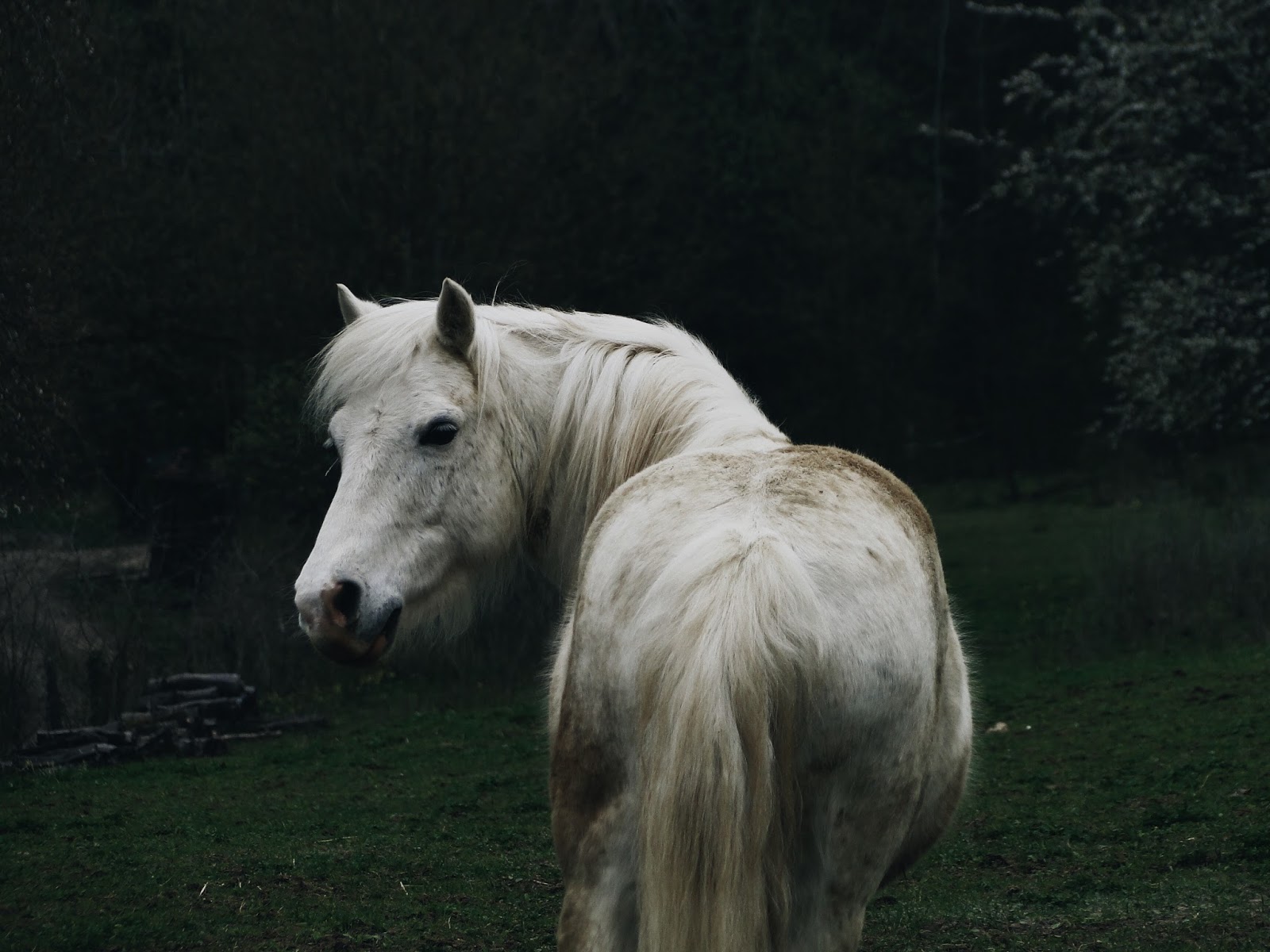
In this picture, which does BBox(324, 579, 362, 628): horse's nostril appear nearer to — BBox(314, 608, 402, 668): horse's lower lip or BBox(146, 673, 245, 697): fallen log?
BBox(314, 608, 402, 668): horse's lower lip

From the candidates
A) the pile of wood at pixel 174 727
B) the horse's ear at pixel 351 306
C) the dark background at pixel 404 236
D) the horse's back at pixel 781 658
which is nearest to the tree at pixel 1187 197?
the dark background at pixel 404 236

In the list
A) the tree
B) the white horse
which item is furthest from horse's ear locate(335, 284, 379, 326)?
the tree

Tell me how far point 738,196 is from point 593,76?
5.45m

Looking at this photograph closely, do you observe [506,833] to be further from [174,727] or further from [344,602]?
[344,602]

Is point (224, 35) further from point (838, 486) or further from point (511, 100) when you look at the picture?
point (838, 486)

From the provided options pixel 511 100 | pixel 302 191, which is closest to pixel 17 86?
pixel 302 191

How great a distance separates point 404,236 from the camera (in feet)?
42.6

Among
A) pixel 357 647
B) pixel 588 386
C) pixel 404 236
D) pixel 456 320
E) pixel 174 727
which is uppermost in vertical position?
pixel 404 236

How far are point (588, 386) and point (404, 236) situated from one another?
32.7ft

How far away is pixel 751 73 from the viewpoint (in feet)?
73.9

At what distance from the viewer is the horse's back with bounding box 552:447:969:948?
2.27 metres

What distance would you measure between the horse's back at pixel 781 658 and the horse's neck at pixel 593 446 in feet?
1.74

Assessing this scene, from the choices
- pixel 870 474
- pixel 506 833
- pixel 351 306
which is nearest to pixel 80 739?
pixel 506 833

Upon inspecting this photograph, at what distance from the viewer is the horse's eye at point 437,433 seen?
3328 mm
